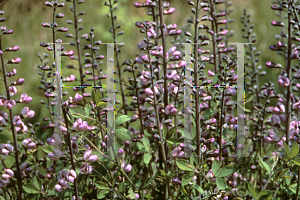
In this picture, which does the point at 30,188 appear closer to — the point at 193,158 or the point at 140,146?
the point at 140,146

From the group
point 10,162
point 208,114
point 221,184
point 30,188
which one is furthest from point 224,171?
point 10,162

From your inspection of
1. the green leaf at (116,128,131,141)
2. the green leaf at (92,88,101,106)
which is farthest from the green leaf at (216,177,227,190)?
the green leaf at (92,88,101,106)

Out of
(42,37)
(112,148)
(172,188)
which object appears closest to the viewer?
(112,148)

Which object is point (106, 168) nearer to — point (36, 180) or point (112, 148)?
point (112, 148)

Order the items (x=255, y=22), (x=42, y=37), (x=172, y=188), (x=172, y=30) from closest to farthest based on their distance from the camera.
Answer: (x=172, y=30)
(x=172, y=188)
(x=42, y=37)
(x=255, y=22)

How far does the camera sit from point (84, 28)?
2967mm

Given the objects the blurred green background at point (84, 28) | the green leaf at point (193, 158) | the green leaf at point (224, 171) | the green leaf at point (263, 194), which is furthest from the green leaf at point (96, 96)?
the blurred green background at point (84, 28)

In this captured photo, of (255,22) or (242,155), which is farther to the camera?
(255,22)

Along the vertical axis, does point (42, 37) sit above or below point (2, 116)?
above

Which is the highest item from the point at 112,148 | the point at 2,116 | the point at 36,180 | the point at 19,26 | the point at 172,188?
the point at 19,26

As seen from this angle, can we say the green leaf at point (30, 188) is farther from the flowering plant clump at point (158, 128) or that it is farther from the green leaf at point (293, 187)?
the green leaf at point (293, 187)

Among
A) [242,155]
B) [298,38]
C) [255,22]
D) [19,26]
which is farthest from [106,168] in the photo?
[255,22]

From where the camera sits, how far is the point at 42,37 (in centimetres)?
258

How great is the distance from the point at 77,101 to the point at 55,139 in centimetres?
17
